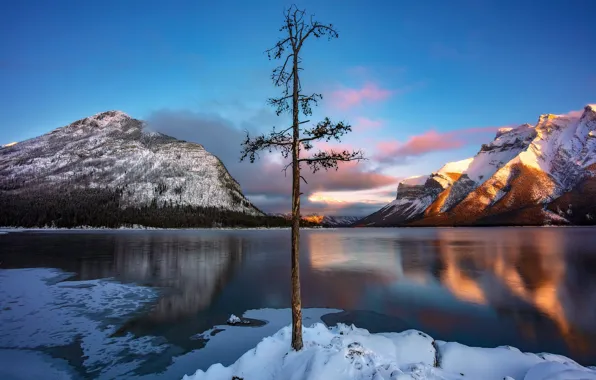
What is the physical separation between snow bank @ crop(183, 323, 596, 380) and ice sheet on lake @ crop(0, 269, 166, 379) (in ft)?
17.9

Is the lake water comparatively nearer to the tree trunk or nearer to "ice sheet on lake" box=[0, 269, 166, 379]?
"ice sheet on lake" box=[0, 269, 166, 379]

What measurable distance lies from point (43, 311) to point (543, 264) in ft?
193

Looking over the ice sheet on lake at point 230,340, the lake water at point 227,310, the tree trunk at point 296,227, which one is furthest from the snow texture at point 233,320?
the tree trunk at point 296,227

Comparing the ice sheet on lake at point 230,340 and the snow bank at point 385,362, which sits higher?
the snow bank at point 385,362

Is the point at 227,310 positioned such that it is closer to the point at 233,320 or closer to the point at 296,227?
the point at 233,320

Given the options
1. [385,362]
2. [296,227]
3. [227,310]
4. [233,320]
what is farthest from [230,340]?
[385,362]

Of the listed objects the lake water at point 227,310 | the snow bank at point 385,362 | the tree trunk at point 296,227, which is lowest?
the lake water at point 227,310

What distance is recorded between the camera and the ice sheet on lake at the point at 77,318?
14.0 meters

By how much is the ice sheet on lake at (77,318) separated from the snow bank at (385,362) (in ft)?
17.9

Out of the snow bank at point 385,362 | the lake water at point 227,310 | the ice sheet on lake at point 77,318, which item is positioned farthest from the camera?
the lake water at point 227,310

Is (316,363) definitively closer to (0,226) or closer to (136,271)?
(136,271)

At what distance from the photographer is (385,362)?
1094 cm

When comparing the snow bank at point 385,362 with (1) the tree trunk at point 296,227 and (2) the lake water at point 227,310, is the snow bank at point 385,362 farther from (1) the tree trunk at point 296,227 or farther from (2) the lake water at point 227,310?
(2) the lake water at point 227,310

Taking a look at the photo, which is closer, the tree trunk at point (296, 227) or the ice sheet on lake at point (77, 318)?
the tree trunk at point (296, 227)
